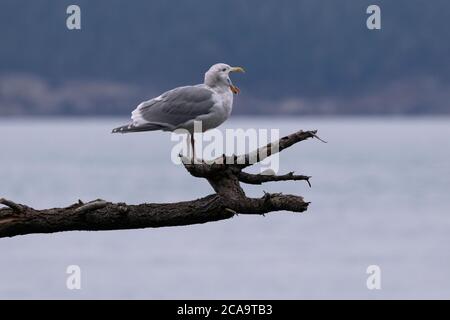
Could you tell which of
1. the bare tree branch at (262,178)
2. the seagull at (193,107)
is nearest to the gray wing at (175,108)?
the seagull at (193,107)

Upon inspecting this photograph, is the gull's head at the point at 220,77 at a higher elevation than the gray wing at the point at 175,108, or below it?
higher

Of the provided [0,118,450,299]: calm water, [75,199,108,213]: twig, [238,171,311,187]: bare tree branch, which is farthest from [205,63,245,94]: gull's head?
[0,118,450,299]: calm water

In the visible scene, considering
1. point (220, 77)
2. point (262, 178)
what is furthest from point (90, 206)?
point (220, 77)

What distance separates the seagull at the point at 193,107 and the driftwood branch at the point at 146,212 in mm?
1274

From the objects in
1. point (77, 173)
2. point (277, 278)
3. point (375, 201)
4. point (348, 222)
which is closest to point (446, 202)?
point (375, 201)

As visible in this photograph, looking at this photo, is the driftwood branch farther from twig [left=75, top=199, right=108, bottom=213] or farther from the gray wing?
the gray wing

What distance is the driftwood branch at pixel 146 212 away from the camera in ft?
40.8

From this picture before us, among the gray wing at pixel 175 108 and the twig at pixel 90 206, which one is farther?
the gray wing at pixel 175 108

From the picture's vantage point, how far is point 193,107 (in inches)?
546

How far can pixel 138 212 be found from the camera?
12.5 meters

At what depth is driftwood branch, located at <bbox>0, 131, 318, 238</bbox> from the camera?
12.4 meters

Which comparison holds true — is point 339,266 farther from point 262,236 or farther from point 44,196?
point 44,196

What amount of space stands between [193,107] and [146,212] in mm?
1869

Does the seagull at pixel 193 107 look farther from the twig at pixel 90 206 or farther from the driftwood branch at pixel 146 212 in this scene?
the twig at pixel 90 206
